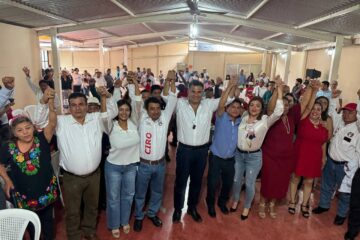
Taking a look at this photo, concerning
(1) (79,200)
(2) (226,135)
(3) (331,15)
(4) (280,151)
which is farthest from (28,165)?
(3) (331,15)

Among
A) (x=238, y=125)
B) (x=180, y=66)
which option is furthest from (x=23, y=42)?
(x=180, y=66)

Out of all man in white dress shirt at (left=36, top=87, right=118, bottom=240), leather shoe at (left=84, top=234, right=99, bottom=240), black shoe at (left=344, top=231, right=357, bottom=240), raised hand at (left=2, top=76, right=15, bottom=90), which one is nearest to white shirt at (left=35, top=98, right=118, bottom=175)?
man in white dress shirt at (left=36, top=87, right=118, bottom=240)

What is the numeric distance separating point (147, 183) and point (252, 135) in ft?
4.26

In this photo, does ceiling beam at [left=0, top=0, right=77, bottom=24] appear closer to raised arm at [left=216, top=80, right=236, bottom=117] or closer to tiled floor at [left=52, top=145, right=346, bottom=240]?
tiled floor at [left=52, top=145, right=346, bottom=240]

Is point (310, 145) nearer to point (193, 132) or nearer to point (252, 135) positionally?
point (252, 135)

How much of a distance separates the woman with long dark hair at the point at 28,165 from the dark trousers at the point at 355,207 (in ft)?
10.0

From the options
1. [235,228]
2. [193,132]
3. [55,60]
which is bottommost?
[235,228]

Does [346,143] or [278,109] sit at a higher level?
[278,109]

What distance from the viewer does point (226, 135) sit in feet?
9.23

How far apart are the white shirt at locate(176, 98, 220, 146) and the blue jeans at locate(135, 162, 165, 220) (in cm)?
41

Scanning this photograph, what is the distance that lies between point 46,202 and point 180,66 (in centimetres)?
1692

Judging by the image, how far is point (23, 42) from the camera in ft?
23.9

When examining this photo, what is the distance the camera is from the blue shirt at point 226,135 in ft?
9.20

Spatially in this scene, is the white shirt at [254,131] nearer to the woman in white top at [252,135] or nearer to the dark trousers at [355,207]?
the woman in white top at [252,135]
